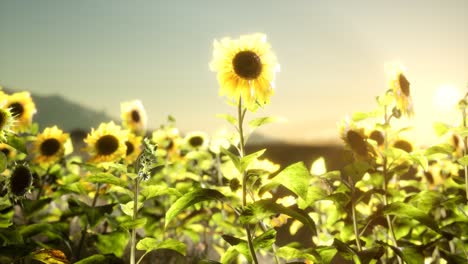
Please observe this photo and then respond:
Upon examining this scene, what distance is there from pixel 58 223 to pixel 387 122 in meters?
1.69

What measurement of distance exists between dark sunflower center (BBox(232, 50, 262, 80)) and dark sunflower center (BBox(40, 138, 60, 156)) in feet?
5.78

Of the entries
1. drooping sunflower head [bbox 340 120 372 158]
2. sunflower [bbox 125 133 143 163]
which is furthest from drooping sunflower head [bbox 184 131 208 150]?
drooping sunflower head [bbox 340 120 372 158]

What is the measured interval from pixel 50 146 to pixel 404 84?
7.65ft

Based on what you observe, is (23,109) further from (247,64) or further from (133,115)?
(247,64)

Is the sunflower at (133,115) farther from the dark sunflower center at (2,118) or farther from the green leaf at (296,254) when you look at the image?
the green leaf at (296,254)

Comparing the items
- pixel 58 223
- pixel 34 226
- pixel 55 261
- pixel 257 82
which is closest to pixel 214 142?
pixel 257 82

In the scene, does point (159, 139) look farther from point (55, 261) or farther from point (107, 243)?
point (55, 261)

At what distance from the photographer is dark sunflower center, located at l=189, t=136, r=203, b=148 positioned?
4242mm

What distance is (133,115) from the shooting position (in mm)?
4051

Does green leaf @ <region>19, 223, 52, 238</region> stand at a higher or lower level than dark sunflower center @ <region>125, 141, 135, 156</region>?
lower

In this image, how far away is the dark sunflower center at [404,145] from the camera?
251cm

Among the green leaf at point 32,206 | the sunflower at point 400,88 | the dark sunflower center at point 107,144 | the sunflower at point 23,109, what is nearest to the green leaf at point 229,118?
the sunflower at point 400,88

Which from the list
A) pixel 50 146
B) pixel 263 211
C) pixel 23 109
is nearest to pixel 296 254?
pixel 263 211

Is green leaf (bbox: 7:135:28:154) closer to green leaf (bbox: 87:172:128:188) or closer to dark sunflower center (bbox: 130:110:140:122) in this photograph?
green leaf (bbox: 87:172:128:188)
